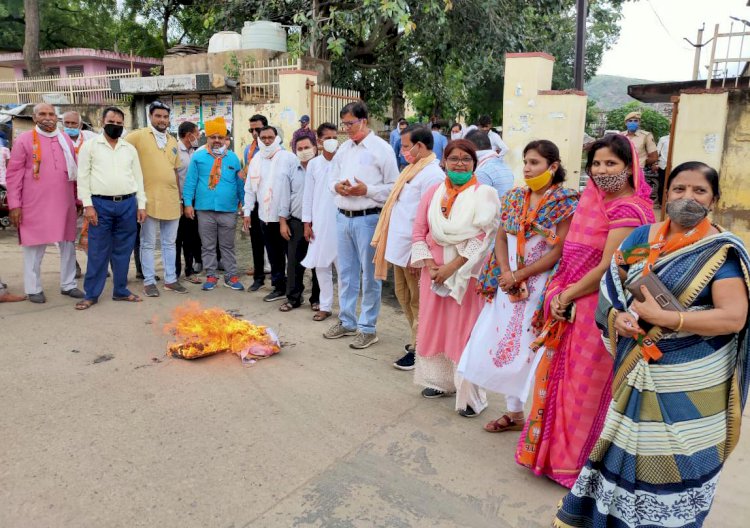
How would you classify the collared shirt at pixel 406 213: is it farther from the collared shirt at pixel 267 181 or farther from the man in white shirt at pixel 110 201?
the man in white shirt at pixel 110 201

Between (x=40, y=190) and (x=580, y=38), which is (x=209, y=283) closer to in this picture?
(x=40, y=190)

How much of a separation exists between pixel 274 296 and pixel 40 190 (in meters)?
2.57

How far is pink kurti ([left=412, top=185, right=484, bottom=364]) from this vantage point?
12.5 feet

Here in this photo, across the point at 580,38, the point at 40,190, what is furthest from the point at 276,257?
the point at 580,38

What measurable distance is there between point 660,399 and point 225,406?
2614 millimetres

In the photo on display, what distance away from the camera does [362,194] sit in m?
4.81

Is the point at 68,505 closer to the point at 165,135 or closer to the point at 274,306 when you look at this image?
the point at 274,306

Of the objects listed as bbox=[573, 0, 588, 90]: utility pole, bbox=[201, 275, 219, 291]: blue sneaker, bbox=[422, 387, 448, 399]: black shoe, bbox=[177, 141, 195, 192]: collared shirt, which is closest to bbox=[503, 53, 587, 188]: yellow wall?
bbox=[573, 0, 588, 90]: utility pole

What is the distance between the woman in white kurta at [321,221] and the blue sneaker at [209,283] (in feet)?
5.17

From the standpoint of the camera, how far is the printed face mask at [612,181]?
2691 mm

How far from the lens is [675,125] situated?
7684mm

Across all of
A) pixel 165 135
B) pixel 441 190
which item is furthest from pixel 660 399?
pixel 165 135

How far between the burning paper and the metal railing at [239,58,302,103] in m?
7.49

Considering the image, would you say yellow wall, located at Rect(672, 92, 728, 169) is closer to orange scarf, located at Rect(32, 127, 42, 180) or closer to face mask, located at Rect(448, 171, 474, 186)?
face mask, located at Rect(448, 171, 474, 186)
